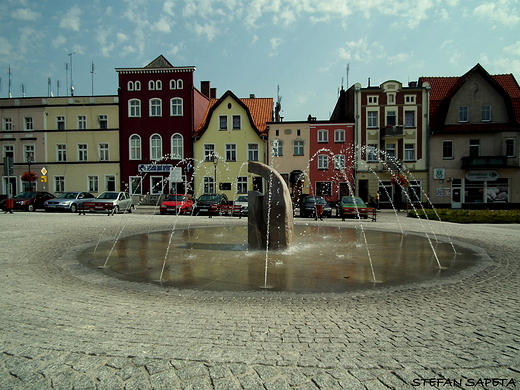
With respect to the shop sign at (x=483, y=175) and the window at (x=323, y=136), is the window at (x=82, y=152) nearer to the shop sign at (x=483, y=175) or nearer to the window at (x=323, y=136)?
the window at (x=323, y=136)

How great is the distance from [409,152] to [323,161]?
9215 millimetres

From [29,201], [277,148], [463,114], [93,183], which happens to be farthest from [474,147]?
[29,201]

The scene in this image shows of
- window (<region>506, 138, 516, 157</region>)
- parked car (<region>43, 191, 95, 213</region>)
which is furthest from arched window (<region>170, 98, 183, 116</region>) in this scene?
window (<region>506, 138, 516, 157</region>)

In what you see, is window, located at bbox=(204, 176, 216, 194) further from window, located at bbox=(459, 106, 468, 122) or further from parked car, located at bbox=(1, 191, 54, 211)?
window, located at bbox=(459, 106, 468, 122)

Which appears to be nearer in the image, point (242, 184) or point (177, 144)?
point (242, 184)

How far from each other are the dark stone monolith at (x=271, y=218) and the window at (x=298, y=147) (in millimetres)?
29650

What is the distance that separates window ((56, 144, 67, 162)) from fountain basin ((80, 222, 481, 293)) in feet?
114

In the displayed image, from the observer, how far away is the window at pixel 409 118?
129 feet

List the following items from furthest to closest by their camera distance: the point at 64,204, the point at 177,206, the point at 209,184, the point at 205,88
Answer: the point at 205,88 → the point at 209,184 → the point at 64,204 → the point at 177,206

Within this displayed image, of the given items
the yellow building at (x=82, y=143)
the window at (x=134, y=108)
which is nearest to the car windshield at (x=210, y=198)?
the yellow building at (x=82, y=143)

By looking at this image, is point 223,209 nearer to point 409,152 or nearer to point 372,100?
point 372,100

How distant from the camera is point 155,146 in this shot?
40625mm

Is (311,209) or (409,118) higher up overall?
(409,118)

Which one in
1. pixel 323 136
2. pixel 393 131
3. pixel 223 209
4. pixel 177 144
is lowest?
pixel 223 209
